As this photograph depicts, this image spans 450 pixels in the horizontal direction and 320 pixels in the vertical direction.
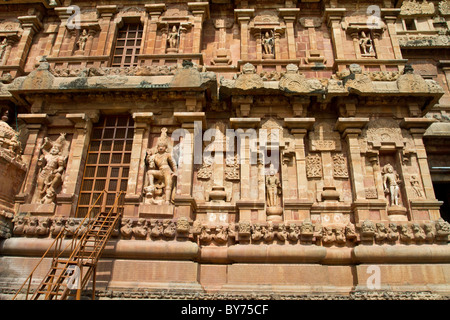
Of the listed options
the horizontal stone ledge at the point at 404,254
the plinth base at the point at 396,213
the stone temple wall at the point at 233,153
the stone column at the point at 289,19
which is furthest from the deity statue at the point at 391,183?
the stone column at the point at 289,19

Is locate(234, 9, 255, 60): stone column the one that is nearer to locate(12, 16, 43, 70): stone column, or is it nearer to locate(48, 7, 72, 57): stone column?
locate(48, 7, 72, 57): stone column

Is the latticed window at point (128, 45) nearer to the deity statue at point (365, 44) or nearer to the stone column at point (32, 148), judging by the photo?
the stone column at point (32, 148)

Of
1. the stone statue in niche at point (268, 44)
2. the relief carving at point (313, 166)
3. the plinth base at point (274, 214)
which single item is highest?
the stone statue in niche at point (268, 44)

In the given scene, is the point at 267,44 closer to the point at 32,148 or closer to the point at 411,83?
the point at 411,83

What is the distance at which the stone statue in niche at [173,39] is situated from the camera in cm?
1403

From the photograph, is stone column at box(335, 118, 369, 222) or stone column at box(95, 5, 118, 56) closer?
stone column at box(335, 118, 369, 222)

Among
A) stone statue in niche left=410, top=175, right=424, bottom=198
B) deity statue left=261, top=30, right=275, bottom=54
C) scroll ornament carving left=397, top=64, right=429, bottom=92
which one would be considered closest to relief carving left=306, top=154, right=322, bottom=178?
stone statue in niche left=410, top=175, right=424, bottom=198

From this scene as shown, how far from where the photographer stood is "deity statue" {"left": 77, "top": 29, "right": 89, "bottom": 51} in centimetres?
1453

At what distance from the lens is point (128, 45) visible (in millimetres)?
14922

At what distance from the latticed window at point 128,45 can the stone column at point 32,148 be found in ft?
12.9

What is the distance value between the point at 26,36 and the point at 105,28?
3668 mm

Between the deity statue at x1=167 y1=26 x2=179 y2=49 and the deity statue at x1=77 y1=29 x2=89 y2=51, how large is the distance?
11.7 ft

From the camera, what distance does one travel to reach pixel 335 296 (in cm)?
923
